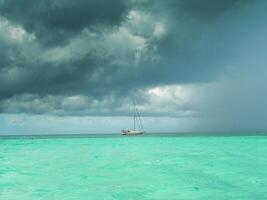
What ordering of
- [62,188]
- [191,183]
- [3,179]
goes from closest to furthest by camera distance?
[62,188] < [191,183] < [3,179]

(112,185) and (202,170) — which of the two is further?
(202,170)

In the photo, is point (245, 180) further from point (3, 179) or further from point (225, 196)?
point (3, 179)

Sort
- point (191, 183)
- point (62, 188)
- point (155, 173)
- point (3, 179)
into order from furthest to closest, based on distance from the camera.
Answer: point (155, 173)
point (3, 179)
point (191, 183)
point (62, 188)

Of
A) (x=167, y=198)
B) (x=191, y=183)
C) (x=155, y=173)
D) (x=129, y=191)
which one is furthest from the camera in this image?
(x=155, y=173)

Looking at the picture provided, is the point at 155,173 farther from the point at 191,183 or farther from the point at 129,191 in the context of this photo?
the point at 129,191

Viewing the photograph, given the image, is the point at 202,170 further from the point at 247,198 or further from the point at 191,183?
the point at 247,198

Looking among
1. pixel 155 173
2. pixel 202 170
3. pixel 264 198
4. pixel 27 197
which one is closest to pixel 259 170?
pixel 202 170

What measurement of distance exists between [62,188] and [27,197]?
7.45 ft

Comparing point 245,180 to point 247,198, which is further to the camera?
point 245,180

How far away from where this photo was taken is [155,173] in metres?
22.0

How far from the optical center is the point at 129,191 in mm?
15484

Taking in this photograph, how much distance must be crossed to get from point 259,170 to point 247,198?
34.0ft

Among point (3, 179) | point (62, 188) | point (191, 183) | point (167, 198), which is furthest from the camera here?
point (3, 179)

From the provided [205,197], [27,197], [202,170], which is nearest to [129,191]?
[205,197]
